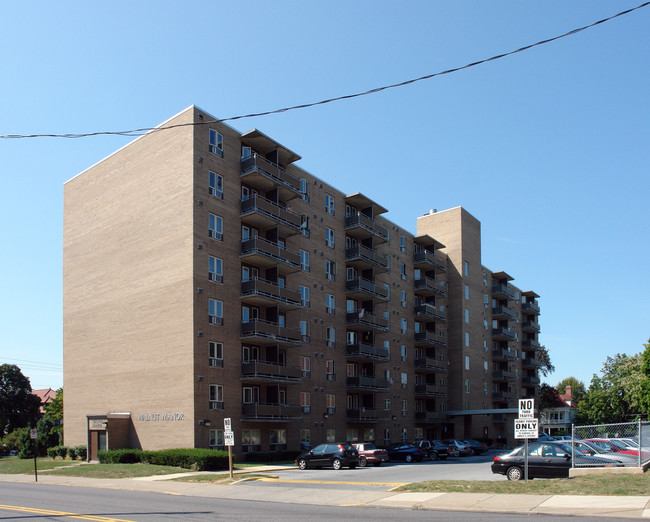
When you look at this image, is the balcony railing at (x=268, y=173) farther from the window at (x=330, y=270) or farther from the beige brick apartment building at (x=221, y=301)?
the window at (x=330, y=270)

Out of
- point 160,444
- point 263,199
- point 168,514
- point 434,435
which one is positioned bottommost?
point 434,435

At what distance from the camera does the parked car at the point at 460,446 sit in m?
50.0

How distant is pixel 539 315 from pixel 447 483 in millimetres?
80810

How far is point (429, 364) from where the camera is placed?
63.3m

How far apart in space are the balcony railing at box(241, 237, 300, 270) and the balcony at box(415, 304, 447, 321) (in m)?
21.9

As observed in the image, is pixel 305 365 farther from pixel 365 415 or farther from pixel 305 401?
pixel 365 415

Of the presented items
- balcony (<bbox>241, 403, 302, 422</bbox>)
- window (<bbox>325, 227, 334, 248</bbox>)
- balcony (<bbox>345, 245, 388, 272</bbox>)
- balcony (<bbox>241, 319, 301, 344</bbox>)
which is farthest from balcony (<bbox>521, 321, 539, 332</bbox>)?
balcony (<bbox>241, 403, 302, 422</bbox>)

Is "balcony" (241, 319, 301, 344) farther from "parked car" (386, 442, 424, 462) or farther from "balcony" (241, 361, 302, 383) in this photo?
"parked car" (386, 442, 424, 462)

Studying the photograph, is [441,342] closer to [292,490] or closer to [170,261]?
[170,261]

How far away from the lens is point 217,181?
4094cm

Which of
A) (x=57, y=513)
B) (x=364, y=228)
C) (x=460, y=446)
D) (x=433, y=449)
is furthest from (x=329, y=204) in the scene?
(x=57, y=513)

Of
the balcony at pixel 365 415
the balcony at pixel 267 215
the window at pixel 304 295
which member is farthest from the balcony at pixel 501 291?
the balcony at pixel 267 215

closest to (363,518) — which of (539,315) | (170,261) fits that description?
(170,261)

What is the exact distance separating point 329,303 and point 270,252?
999 centimetres
